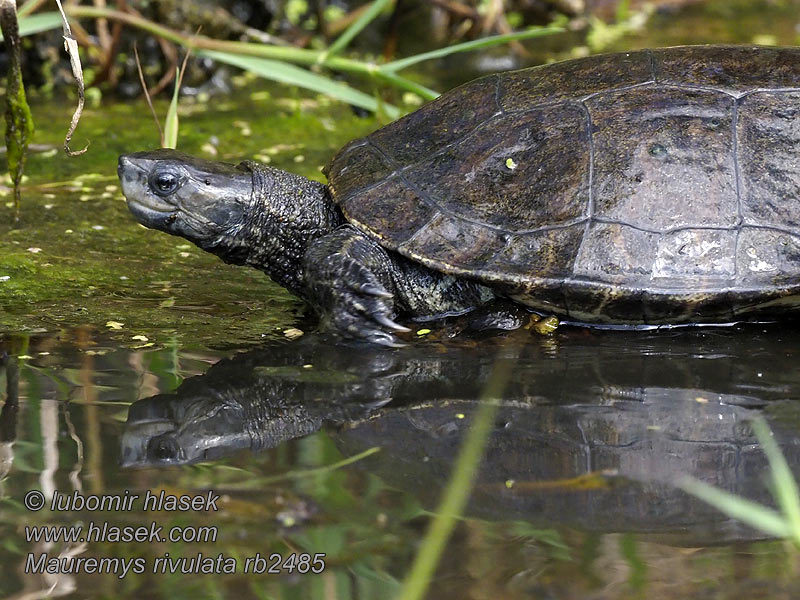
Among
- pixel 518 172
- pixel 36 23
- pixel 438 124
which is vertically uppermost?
pixel 36 23

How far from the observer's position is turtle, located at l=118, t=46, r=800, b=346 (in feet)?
11.1

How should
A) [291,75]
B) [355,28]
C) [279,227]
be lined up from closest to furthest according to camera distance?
[279,227]
[355,28]
[291,75]

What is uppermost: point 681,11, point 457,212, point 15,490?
point 681,11

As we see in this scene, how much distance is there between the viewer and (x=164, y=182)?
371 centimetres

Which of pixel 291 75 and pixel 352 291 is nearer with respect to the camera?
pixel 352 291

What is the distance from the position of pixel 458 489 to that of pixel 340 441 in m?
0.47

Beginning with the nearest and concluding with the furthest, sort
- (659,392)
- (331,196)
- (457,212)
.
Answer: (659,392) < (457,212) < (331,196)

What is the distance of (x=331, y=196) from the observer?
3883mm

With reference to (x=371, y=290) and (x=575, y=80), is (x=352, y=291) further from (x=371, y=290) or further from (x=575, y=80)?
(x=575, y=80)

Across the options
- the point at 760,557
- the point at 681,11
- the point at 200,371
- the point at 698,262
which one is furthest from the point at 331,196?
the point at 681,11

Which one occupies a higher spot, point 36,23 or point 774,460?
point 36,23

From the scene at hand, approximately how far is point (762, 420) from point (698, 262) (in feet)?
2.47

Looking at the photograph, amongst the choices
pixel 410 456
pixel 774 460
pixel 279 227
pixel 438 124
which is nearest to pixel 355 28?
pixel 438 124

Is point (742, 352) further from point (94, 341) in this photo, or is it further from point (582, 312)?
point (94, 341)
